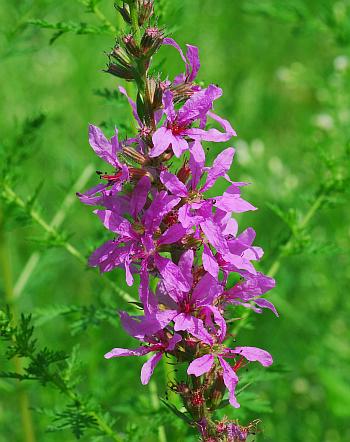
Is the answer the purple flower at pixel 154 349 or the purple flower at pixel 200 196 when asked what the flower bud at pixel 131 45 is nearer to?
the purple flower at pixel 200 196

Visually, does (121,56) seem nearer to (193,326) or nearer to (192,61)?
(192,61)

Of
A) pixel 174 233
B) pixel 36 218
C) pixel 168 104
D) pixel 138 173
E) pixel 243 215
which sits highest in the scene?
pixel 168 104

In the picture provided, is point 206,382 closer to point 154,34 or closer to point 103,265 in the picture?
point 103,265

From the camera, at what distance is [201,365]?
2.30 m

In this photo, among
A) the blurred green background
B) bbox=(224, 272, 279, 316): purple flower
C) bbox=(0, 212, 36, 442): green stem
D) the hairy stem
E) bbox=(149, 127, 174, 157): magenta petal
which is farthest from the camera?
bbox=(0, 212, 36, 442): green stem

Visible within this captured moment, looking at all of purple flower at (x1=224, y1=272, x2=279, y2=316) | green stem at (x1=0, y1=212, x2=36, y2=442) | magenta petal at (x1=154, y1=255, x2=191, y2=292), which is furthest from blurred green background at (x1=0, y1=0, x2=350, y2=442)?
magenta petal at (x1=154, y1=255, x2=191, y2=292)

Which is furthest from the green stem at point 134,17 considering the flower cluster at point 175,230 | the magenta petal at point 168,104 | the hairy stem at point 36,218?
the hairy stem at point 36,218

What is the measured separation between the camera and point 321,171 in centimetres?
382

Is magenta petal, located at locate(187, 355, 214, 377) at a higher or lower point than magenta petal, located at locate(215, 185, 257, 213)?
lower

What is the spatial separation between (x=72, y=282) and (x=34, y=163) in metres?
1.61

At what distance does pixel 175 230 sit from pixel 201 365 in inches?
16.8

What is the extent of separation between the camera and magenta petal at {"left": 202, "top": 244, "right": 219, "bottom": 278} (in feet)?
7.42

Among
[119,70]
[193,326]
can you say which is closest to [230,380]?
[193,326]

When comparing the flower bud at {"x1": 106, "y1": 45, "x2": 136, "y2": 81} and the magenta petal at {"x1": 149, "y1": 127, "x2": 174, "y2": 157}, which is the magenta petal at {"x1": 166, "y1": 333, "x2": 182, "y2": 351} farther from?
the flower bud at {"x1": 106, "y1": 45, "x2": 136, "y2": 81}
